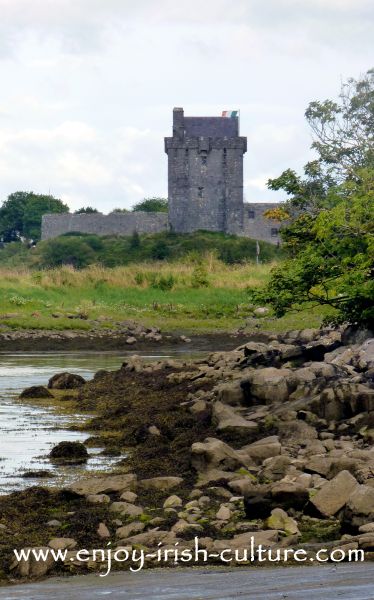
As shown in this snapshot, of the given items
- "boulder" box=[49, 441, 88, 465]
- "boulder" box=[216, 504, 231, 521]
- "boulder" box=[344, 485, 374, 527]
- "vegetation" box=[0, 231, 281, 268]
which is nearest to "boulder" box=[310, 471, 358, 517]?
"boulder" box=[344, 485, 374, 527]

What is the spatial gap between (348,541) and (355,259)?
1365 centimetres

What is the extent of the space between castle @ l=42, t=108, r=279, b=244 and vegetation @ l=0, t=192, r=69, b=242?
116ft

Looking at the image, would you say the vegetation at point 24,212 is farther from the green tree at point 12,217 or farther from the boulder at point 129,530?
the boulder at point 129,530

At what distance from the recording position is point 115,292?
205 ft

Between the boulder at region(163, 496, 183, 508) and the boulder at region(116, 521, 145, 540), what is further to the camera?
the boulder at region(163, 496, 183, 508)

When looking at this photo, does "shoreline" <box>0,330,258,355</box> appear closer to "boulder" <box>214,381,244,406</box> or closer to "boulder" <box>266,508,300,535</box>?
"boulder" <box>214,381,244,406</box>

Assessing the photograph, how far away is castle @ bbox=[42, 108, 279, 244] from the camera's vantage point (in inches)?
4060

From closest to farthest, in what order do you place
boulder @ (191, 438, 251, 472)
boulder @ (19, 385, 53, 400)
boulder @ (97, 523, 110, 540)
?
boulder @ (97, 523, 110, 540), boulder @ (191, 438, 251, 472), boulder @ (19, 385, 53, 400)

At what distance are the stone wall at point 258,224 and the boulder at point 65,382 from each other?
7327cm

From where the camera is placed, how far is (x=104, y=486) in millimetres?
14312

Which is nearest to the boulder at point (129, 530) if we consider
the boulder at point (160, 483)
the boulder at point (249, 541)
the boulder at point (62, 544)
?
the boulder at point (62, 544)

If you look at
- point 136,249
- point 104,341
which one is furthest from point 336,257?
point 136,249

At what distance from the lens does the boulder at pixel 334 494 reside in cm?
1249

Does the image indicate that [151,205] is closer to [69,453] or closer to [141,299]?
[141,299]
